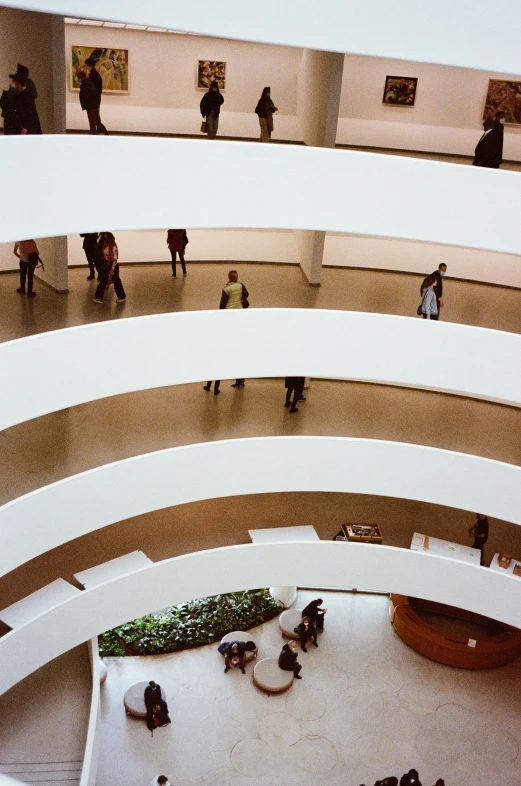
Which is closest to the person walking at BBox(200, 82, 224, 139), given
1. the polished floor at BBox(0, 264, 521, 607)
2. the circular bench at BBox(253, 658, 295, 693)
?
the polished floor at BBox(0, 264, 521, 607)

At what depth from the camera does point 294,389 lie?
17.5 meters

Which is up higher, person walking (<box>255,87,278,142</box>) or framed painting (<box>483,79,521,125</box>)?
framed painting (<box>483,79,521,125</box>)

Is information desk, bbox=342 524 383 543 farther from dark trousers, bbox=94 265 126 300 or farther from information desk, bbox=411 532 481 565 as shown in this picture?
dark trousers, bbox=94 265 126 300

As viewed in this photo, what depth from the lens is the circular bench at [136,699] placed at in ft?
59.7

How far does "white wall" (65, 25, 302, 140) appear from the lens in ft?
62.8

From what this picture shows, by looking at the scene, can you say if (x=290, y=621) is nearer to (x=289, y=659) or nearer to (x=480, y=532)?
(x=289, y=659)

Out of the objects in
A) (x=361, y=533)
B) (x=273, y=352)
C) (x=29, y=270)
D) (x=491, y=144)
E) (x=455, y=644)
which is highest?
(x=491, y=144)

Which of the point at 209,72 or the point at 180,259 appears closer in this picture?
the point at 180,259

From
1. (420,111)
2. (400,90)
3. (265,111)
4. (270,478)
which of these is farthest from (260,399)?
(400,90)

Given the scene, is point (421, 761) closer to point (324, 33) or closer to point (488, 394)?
point (488, 394)

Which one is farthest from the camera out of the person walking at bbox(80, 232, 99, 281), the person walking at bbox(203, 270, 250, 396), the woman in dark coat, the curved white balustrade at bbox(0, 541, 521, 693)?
the woman in dark coat

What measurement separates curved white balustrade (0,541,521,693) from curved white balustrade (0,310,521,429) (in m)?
4.16

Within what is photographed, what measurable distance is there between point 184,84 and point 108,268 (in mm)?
6525

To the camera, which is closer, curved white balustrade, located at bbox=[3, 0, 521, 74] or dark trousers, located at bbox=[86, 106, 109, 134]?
curved white balustrade, located at bbox=[3, 0, 521, 74]
